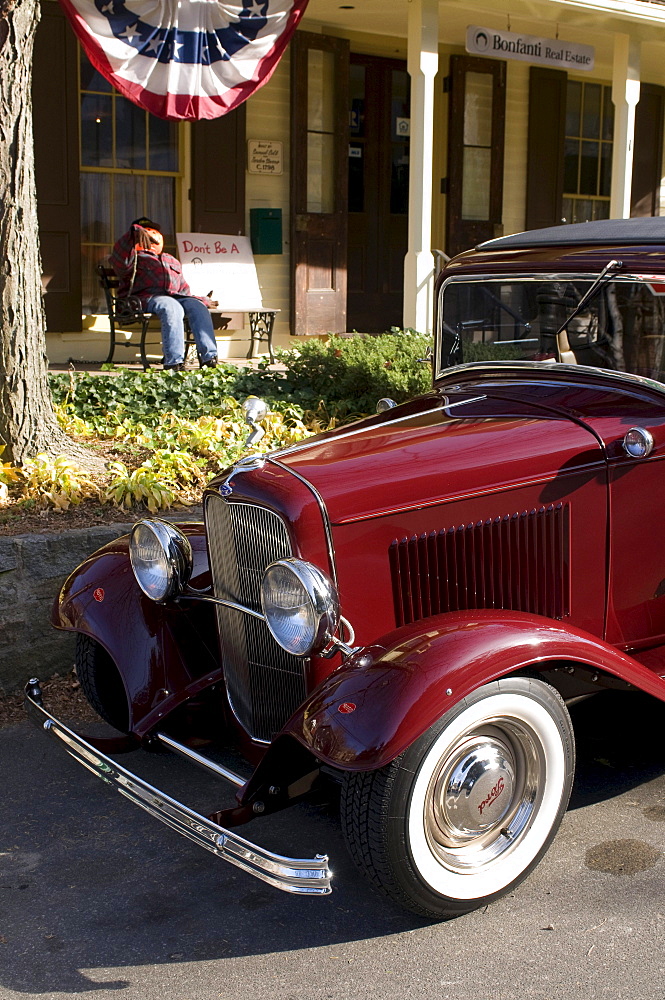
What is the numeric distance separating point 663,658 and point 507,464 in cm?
91

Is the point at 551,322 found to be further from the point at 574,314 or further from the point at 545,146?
the point at 545,146

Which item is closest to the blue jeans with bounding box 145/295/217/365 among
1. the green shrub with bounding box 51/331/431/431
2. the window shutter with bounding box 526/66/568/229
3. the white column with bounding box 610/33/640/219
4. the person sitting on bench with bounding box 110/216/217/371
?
the person sitting on bench with bounding box 110/216/217/371

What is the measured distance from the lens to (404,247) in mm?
11156

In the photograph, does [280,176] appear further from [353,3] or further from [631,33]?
[631,33]

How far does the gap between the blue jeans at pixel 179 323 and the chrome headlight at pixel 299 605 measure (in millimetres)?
5391

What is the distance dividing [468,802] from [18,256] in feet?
11.2

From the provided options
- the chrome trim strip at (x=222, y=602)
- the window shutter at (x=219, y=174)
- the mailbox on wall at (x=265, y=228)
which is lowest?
the chrome trim strip at (x=222, y=602)

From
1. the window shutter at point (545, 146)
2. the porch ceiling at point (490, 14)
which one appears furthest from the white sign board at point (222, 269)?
the window shutter at point (545, 146)

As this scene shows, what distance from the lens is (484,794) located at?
2.66 metres

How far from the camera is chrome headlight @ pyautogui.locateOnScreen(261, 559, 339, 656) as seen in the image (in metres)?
2.57

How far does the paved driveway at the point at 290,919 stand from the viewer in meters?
2.45

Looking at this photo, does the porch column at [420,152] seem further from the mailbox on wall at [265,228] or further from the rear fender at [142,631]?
the rear fender at [142,631]

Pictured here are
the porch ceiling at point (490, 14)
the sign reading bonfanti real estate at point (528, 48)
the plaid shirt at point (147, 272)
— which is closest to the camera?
the plaid shirt at point (147, 272)

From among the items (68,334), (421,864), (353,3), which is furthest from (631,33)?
(421,864)
